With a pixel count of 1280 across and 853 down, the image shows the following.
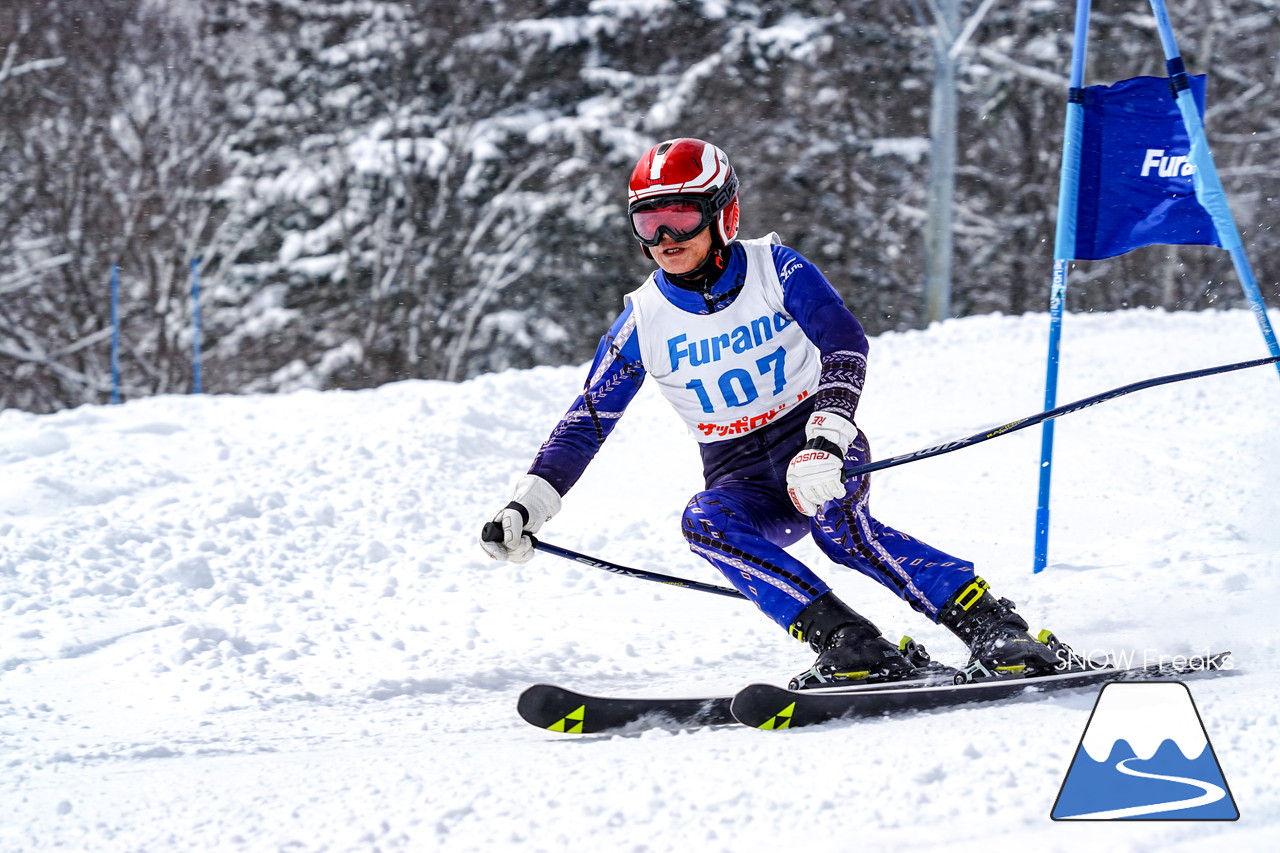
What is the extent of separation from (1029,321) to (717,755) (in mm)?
8852

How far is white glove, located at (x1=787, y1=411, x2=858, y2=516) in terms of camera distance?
3.08 m

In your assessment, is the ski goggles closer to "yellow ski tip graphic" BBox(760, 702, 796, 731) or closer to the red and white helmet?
the red and white helmet

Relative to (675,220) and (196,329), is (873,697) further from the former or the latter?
(196,329)

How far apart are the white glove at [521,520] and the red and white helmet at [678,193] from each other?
82 cm

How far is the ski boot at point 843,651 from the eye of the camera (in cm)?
325

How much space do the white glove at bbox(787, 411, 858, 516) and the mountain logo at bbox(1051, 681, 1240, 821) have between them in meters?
0.84

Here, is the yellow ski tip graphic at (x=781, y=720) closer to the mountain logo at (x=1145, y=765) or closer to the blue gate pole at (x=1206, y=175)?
the mountain logo at (x=1145, y=765)

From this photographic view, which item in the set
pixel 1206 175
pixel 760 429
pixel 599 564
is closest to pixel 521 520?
pixel 599 564

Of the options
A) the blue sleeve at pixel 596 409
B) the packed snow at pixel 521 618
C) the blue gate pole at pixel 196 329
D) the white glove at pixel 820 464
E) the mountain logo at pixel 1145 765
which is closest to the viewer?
the mountain logo at pixel 1145 765

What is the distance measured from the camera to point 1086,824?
2.21m

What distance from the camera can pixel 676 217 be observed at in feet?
11.1

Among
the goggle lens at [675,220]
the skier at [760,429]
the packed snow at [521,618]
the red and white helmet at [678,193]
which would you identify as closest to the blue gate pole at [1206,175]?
the packed snow at [521,618]

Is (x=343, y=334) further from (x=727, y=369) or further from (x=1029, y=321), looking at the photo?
(x=727, y=369)

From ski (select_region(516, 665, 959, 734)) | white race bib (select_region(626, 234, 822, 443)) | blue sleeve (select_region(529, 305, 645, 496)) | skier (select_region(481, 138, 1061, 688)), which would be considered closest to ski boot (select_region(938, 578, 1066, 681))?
skier (select_region(481, 138, 1061, 688))
